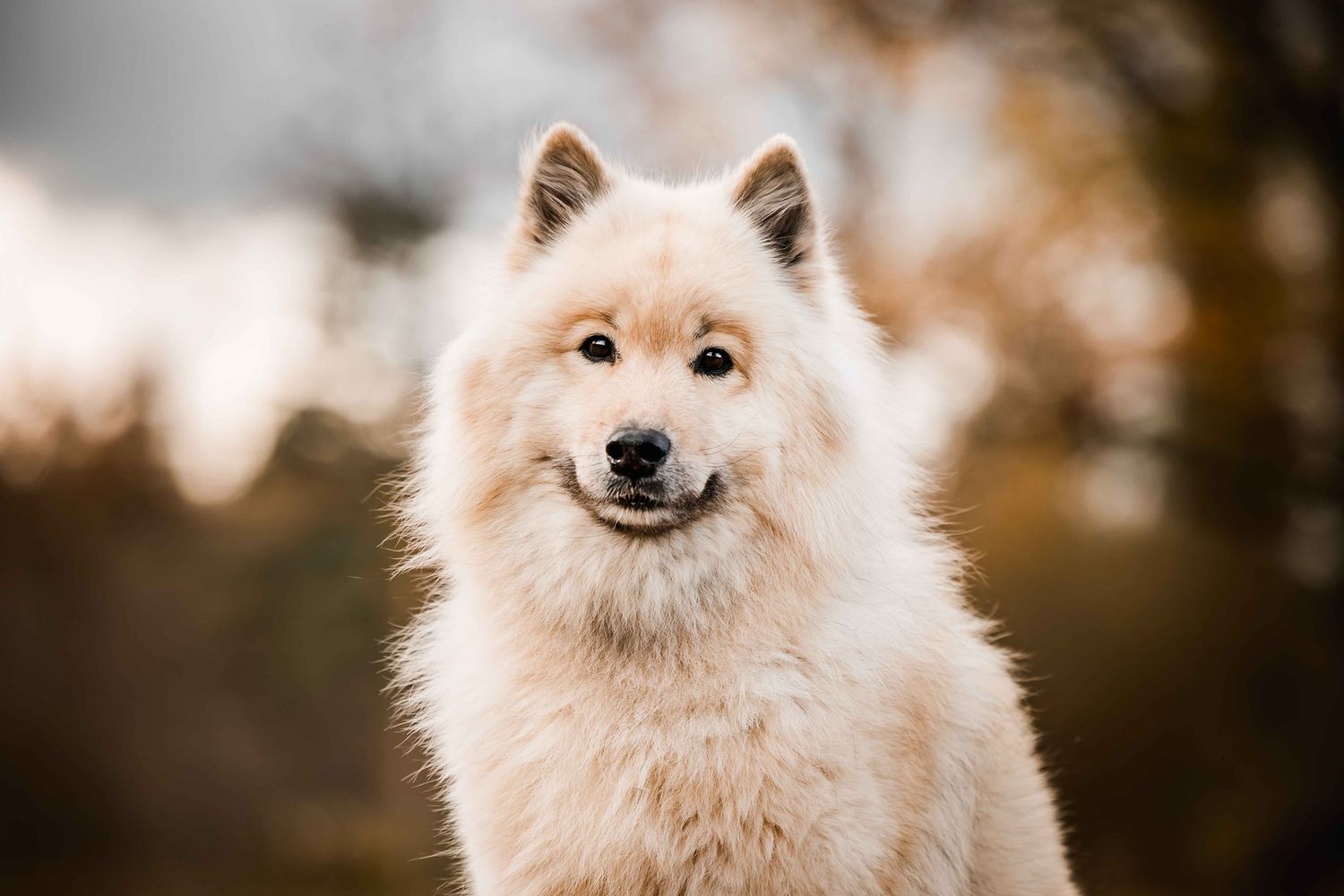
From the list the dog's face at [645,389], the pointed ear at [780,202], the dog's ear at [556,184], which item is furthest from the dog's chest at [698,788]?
the dog's ear at [556,184]

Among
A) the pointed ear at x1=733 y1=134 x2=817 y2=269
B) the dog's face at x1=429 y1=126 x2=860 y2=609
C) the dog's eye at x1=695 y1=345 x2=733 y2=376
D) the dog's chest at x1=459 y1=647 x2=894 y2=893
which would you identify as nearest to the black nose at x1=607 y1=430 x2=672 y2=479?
the dog's face at x1=429 y1=126 x2=860 y2=609

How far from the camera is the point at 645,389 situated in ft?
9.57

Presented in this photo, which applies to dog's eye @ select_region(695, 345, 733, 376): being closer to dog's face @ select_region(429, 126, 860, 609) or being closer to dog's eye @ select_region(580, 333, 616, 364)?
dog's face @ select_region(429, 126, 860, 609)

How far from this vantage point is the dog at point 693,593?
8.94 feet

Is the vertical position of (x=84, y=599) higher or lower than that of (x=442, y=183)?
lower

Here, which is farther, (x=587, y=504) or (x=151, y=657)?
(x=151, y=657)

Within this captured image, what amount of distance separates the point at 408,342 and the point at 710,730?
746 cm

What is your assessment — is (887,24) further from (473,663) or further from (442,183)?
(473,663)

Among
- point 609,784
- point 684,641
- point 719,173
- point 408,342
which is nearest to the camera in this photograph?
point 609,784

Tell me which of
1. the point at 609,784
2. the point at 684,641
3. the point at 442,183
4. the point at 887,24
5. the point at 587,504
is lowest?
the point at 609,784

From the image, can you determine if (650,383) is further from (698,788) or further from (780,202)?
(698,788)

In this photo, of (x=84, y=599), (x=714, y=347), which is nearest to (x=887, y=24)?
(x=714, y=347)

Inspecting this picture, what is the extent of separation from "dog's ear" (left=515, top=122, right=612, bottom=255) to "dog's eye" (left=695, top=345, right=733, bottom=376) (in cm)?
75

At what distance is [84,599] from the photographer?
11.0 meters
